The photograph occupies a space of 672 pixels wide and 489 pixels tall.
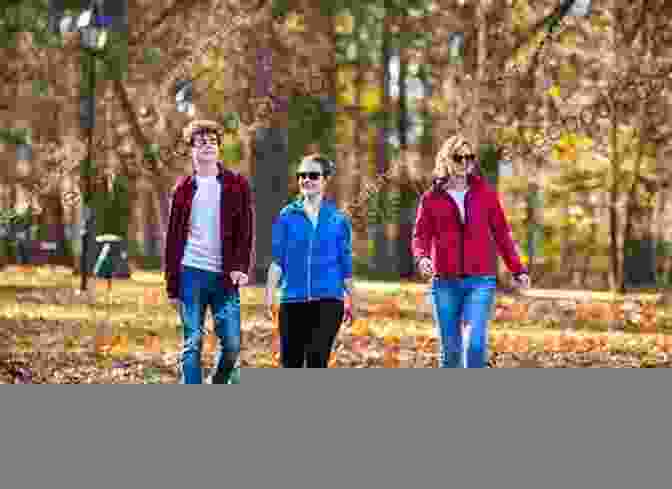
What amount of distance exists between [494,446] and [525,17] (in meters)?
4.72

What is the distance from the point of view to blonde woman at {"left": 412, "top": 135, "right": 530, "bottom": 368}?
8188 millimetres

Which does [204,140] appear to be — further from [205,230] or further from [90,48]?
[90,48]

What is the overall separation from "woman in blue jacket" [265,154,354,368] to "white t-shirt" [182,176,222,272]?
31 cm

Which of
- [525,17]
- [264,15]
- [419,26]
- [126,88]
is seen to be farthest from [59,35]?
[525,17]

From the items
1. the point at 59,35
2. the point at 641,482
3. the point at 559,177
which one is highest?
the point at 59,35

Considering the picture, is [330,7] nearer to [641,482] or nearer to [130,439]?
[130,439]

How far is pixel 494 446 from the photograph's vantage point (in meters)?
6.51

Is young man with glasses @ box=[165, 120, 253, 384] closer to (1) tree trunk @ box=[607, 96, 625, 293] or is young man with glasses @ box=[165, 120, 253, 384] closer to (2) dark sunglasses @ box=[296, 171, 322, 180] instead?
(2) dark sunglasses @ box=[296, 171, 322, 180]

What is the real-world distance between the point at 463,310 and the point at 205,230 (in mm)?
1459

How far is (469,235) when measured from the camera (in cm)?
827

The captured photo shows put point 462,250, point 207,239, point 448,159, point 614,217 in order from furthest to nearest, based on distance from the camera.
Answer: point 614,217, point 448,159, point 462,250, point 207,239

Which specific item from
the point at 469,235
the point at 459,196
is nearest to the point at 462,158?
the point at 459,196

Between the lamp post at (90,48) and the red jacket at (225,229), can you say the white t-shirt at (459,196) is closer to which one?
the red jacket at (225,229)

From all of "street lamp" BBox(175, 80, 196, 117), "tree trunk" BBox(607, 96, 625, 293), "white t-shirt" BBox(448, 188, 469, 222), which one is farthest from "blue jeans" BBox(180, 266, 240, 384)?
"tree trunk" BBox(607, 96, 625, 293)
